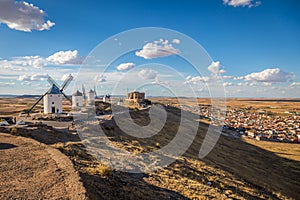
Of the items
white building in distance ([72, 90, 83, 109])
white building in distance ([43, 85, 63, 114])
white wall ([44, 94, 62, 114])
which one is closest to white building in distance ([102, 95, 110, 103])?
white building in distance ([72, 90, 83, 109])

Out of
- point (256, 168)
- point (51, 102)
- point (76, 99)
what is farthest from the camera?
point (76, 99)

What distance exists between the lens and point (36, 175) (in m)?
9.03

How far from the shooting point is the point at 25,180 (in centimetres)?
850

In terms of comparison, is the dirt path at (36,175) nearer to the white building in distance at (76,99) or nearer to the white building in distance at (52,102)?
the white building in distance at (52,102)

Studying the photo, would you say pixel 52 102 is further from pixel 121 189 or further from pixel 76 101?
pixel 121 189

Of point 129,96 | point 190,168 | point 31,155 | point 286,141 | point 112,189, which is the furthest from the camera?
point 129,96

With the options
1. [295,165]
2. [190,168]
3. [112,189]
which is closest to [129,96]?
[295,165]

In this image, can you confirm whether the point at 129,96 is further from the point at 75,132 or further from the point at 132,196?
the point at 132,196

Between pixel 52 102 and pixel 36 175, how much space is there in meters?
29.0

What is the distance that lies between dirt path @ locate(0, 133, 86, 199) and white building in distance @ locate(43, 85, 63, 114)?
22995 millimetres

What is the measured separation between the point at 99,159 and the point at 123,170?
6.43 ft

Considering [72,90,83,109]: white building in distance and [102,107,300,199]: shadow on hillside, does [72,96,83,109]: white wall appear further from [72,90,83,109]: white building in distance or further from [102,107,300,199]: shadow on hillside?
[102,107,300,199]: shadow on hillside

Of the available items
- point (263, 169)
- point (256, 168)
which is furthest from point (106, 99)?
point (263, 169)

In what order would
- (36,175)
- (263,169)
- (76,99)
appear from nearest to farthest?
1. (36,175)
2. (263,169)
3. (76,99)
